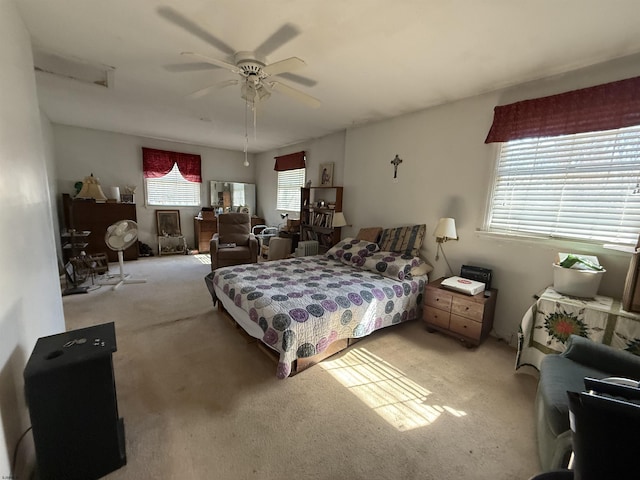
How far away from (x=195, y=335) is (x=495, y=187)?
3.28 m

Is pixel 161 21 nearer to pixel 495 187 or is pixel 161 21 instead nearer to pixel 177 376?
pixel 177 376

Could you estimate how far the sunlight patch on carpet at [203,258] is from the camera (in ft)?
17.2

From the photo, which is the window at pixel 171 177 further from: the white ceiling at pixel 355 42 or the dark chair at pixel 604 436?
the dark chair at pixel 604 436

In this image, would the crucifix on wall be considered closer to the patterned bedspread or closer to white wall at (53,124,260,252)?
the patterned bedspread

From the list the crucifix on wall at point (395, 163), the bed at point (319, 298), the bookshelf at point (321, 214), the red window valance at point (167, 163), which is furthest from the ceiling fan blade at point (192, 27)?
the red window valance at point (167, 163)

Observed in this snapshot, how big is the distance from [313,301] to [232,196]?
506 centimetres

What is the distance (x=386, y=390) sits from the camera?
193 cm

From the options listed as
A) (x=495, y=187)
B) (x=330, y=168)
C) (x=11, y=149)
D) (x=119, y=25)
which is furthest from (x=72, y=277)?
(x=495, y=187)

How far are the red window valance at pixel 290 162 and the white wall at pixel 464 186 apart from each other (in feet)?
5.24

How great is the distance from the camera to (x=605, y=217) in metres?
2.08

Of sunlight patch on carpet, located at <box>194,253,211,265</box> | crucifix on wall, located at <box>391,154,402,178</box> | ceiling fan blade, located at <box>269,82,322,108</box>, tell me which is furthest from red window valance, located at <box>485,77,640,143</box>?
sunlight patch on carpet, located at <box>194,253,211,265</box>

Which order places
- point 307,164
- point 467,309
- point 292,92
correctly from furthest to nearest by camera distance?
1. point 307,164
2. point 467,309
3. point 292,92

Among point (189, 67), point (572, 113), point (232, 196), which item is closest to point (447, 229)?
point (572, 113)

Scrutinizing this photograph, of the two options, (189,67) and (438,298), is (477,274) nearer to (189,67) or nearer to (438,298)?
(438,298)
